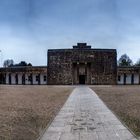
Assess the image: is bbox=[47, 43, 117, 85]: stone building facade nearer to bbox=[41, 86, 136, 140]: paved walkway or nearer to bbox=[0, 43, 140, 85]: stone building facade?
bbox=[0, 43, 140, 85]: stone building facade

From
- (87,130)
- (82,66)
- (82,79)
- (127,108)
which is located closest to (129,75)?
(82,79)

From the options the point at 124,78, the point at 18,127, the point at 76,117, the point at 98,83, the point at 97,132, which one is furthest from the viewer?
the point at 124,78

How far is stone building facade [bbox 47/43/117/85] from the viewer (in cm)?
7094

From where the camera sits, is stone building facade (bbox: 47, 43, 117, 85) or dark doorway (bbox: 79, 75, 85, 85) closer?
stone building facade (bbox: 47, 43, 117, 85)

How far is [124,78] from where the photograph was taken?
255ft

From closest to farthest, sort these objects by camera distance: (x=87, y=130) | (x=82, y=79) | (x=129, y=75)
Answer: (x=87, y=130)
(x=82, y=79)
(x=129, y=75)

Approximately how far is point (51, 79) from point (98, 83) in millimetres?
9873

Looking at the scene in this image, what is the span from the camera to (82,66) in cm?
7306

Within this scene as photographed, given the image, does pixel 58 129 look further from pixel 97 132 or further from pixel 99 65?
pixel 99 65

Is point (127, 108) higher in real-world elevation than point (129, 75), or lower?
lower

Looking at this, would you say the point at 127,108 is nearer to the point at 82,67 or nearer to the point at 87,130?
the point at 87,130

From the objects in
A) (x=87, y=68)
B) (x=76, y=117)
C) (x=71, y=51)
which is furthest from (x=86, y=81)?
(x=76, y=117)

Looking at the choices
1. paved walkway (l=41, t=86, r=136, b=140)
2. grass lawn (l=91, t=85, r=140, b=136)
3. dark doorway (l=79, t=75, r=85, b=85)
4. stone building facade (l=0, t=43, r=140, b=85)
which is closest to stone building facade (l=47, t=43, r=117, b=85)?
stone building facade (l=0, t=43, r=140, b=85)

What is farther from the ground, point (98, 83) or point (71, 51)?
point (71, 51)
